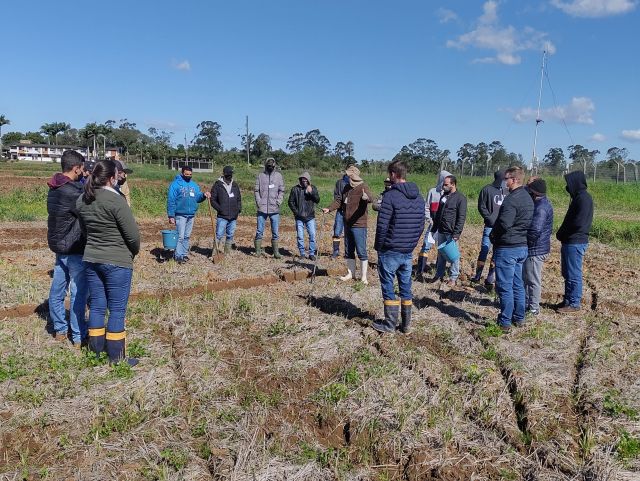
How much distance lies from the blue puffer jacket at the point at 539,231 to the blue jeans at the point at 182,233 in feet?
19.0

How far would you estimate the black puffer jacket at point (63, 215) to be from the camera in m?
5.05

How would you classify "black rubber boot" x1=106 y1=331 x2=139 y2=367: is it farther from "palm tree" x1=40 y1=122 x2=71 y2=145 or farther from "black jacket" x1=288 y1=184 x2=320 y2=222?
"palm tree" x1=40 y1=122 x2=71 y2=145

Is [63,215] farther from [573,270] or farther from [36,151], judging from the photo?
[36,151]

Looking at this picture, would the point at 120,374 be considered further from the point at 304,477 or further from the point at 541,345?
the point at 541,345

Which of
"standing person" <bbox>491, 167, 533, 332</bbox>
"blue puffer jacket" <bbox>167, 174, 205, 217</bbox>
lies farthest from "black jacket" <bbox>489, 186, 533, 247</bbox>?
"blue puffer jacket" <bbox>167, 174, 205, 217</bbox>

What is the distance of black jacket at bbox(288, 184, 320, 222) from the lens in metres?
9.48

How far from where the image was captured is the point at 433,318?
653 cm

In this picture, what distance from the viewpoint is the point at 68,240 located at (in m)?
5.09

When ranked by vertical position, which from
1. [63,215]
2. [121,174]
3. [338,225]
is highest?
[121,174]

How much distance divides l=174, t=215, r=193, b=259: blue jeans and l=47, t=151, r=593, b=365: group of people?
29mm

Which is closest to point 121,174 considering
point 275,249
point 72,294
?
point 72,294

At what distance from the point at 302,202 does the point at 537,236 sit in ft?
14.9

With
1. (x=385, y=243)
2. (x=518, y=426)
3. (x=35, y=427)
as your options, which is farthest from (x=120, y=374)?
(x=518, y=426)

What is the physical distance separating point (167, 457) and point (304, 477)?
99 cm
